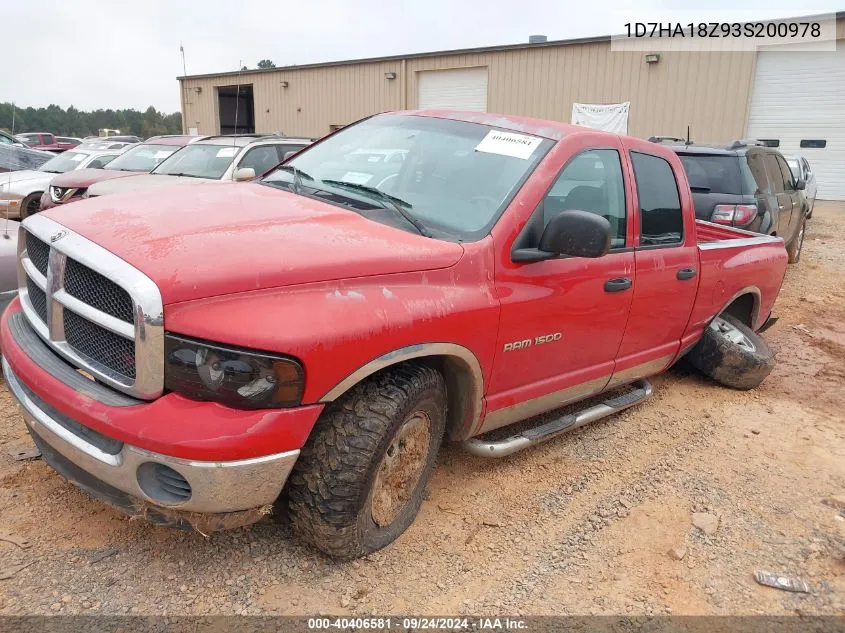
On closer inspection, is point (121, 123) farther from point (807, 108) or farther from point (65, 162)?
point (807, 108)

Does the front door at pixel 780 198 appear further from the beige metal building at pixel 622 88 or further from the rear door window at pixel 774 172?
the beige metal building at pixel 622 88

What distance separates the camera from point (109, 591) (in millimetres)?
2488

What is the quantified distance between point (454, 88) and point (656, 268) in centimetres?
2201

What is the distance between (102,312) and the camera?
230 centimetres

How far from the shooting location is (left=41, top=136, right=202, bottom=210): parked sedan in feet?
27.9

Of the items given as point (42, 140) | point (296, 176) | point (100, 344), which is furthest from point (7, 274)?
point (42, 140)

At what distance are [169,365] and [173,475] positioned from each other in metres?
0.39

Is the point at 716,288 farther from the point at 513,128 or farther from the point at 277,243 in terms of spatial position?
the point at 277,243

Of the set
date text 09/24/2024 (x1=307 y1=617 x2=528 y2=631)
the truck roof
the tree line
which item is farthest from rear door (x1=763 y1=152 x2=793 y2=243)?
the tree line

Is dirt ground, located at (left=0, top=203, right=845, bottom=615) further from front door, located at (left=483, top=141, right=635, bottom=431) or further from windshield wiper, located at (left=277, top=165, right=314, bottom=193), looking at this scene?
windshield wiper, located at (left=277, top=165, right=314, bottom=193)

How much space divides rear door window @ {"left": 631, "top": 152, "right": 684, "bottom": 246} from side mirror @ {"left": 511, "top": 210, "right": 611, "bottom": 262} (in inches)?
40.5

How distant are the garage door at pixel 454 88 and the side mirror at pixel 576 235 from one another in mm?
21460

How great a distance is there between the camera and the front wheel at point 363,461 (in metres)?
2.49

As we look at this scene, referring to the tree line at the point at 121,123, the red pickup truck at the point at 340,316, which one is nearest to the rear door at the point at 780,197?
the red pickup truck at the point at 340,316
